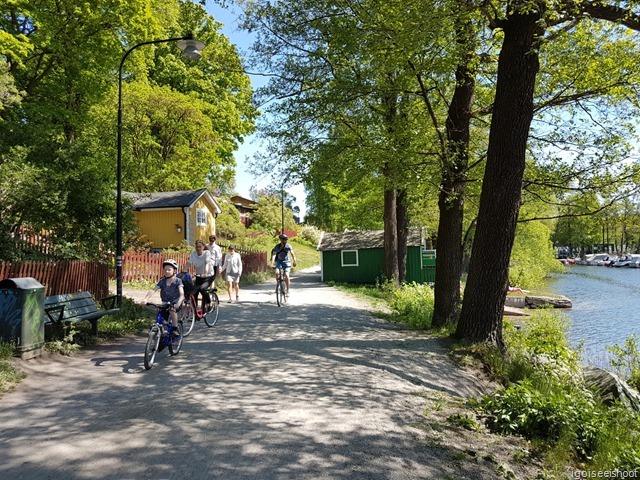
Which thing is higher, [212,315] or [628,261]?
[212,315]

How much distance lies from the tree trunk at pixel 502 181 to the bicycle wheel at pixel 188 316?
5109 millimetres

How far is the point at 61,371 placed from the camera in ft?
20.6

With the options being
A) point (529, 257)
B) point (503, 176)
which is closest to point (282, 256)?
point (503, 176)

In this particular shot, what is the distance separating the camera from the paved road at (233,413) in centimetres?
363

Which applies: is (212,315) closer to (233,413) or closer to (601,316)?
(233,413)

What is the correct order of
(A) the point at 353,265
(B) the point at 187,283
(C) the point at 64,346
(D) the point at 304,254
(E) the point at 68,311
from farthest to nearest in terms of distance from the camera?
(D) the point at 304,254, (A) the point at 353,265, (B) the point at 187,283, (E) the point at 68,311, (C) the point at 64,346

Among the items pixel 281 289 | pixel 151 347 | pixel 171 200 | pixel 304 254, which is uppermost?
pixel 171 200

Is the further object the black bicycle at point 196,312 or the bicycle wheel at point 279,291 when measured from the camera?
the bicycle wheel at point 279,291

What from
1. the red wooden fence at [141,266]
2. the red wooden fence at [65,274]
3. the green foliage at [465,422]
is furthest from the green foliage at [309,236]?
the green foliage at [465,422]

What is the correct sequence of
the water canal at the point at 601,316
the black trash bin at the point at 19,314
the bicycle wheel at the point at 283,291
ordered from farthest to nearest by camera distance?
the water canal at the point at 601,316, the bicycle wheel at the point at 283,291, the black trash bin at the point at 19,314

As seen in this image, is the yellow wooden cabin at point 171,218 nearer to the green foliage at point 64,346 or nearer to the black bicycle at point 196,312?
the black bicycle at point 196,312

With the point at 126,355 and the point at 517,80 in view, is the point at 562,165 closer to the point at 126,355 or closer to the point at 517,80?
the point at 517,80

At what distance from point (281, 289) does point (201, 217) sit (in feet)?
71.4

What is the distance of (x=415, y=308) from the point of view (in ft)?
43.7
